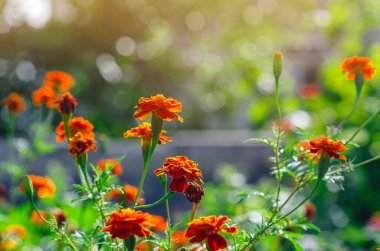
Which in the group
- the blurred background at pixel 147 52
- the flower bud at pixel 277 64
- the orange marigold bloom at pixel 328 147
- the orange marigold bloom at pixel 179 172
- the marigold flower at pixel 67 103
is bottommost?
the blurred background at pixel 147 52

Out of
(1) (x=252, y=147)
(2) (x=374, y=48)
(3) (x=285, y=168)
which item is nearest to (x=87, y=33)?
(1) (x=252, y=147)

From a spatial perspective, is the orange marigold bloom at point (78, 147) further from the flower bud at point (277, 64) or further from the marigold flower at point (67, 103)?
the flower bud at point (277, 64)

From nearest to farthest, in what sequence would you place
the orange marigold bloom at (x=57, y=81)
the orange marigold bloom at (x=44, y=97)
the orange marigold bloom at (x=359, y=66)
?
the orange marigold bloom at (x=359, y=66)
the orange marigold bloom at (x=44, y=97)
the orange marigold bloom at (x=57, y=81)

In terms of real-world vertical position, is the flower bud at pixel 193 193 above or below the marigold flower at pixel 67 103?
below

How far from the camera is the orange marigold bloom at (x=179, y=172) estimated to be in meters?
1.05

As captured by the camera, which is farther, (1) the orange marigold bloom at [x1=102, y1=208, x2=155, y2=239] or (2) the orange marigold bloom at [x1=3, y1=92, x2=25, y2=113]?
(2) the orange marigold bloom at [x1=3, y1=92, x2=25, y2=113]

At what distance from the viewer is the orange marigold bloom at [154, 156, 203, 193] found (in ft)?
3.45

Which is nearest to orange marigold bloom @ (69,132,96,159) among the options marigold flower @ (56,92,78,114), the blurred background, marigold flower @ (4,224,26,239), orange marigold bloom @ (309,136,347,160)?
marigold flower @ (56,92,78,114)

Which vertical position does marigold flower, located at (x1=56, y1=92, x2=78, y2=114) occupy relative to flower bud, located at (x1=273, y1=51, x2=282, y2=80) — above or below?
below

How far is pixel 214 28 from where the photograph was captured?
1069 centimetres

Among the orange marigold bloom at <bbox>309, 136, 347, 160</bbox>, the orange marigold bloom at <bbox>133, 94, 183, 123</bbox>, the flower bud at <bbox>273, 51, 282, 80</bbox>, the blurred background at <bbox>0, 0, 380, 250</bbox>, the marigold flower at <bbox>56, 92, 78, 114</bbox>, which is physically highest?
the flower bud at <bbox>273, 51, 282, 80</bbox>

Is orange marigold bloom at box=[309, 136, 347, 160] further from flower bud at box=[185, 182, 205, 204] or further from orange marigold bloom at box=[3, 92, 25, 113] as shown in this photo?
orange marigold bloom at box=[3, 92, 25, 113]

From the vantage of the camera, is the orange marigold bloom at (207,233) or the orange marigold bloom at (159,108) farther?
the orange marigold bloom at (159,108)

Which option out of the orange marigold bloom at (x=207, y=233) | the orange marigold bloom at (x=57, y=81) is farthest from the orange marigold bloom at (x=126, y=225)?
the orange marigold bloom at (x=57, y=81)
